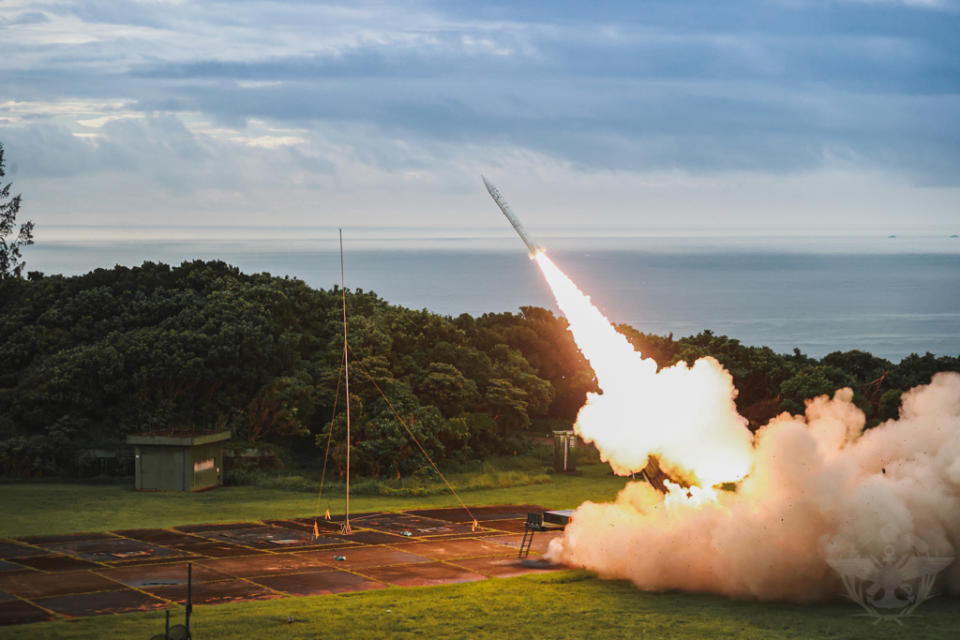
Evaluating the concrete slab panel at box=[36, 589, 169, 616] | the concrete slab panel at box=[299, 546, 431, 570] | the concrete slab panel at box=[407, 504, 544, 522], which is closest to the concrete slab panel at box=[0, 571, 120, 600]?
the concrete slab panel at box=[36, 589, 169, 616]

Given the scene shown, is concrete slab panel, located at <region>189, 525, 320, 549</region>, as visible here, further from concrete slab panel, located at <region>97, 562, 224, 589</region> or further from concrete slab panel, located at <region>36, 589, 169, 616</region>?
concrete slab panel, located at <region>36, 589, 169, 616</region>

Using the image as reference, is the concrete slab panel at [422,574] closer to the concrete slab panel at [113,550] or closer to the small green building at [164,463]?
the concrete slab panel at [113,550]

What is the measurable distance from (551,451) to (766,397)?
16175 mm

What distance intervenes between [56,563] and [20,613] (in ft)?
23.3

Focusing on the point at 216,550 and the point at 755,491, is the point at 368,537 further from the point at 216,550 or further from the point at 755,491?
the point at 755,491

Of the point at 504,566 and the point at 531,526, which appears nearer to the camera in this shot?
the point at 504,566

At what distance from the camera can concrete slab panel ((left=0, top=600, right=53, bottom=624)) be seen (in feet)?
94.7

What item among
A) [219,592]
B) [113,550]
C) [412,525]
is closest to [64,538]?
[113,550]

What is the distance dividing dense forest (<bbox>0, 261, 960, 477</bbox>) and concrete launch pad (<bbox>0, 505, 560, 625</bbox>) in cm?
1339

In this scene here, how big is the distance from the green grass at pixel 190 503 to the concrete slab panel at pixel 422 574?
11.9 metres

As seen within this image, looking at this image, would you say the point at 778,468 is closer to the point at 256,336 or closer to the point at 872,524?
the point at 872,524

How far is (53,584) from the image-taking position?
33406 mm

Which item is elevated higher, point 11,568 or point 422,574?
point 11,568

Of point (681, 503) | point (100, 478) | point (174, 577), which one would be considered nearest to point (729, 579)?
point (681, 503)
